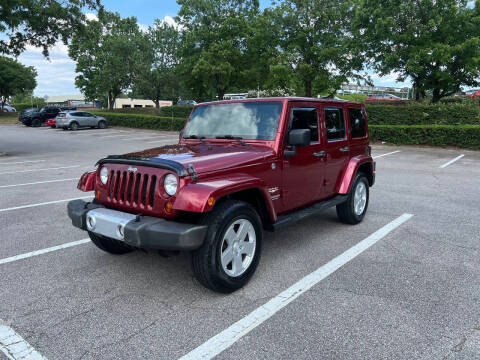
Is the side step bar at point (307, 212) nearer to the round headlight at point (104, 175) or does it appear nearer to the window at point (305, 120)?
the window at point (305, 120)

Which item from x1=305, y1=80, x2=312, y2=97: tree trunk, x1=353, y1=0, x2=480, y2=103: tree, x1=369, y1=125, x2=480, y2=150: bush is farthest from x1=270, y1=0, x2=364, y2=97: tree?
x1=369, y1=125, x2=480, y2=150: bush

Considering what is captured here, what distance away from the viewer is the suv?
3.13m

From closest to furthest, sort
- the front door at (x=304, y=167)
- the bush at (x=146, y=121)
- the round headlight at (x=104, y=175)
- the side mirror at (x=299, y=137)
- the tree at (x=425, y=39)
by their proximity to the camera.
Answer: the round headlight at (x=104, y=175) → the side mirror at (x=299, y=137) → the front door at (x=304, y=167) → the tree at (x=425, y=39) → the bush at (x=146, y=121)

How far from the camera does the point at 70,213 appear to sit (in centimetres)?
366

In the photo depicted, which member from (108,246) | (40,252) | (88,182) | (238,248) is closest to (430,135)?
(238,248)

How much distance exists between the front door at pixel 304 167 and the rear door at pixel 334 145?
0.18m

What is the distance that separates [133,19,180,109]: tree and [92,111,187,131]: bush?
27.1 feet

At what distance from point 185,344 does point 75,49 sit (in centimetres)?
4963

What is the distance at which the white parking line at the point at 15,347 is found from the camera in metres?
2.54

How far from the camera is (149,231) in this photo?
297 centimetres

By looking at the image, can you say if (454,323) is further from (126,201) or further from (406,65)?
(406,65)

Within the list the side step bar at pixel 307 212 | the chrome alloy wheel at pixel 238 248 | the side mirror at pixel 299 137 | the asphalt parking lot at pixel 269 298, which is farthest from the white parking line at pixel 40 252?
the side mirror at pixel 299 137

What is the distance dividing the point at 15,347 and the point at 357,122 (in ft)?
16.6

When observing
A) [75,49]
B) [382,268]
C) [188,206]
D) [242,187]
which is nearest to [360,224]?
[382,268]
